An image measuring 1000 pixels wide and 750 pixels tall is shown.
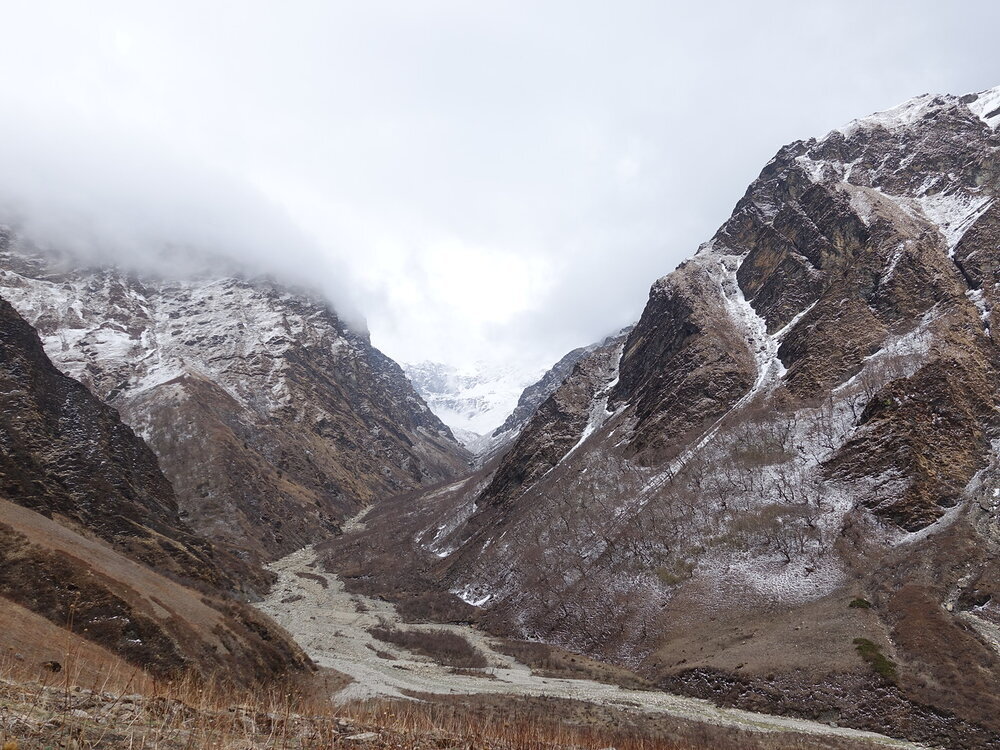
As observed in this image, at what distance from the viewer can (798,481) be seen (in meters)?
56.8

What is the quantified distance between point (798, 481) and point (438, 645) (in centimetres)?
3994

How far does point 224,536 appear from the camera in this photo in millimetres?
96312

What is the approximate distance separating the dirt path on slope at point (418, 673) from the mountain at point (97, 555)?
20.8 feet

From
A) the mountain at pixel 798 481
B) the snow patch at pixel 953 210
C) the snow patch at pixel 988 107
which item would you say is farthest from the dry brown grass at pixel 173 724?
the snow patch at pixel 988 107

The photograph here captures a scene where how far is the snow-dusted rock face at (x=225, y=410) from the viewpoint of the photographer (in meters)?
110

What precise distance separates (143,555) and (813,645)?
52.3 meters

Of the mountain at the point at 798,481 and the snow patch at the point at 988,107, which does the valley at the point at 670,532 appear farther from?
the snow patch at the point at 988,107

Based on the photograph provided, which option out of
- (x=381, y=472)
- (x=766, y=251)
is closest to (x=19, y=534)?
(x=766, y=251)

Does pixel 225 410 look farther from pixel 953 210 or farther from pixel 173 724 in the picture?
pixel 953 210

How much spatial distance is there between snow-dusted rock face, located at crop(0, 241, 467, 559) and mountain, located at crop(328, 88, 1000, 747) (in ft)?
77.6

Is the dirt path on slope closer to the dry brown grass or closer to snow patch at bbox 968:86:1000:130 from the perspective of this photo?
the dry brown grass

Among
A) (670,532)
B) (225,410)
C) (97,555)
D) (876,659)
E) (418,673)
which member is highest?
(225,410)

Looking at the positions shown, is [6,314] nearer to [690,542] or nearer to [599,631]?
[599,631]

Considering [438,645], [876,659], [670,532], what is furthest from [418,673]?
[876,659]
